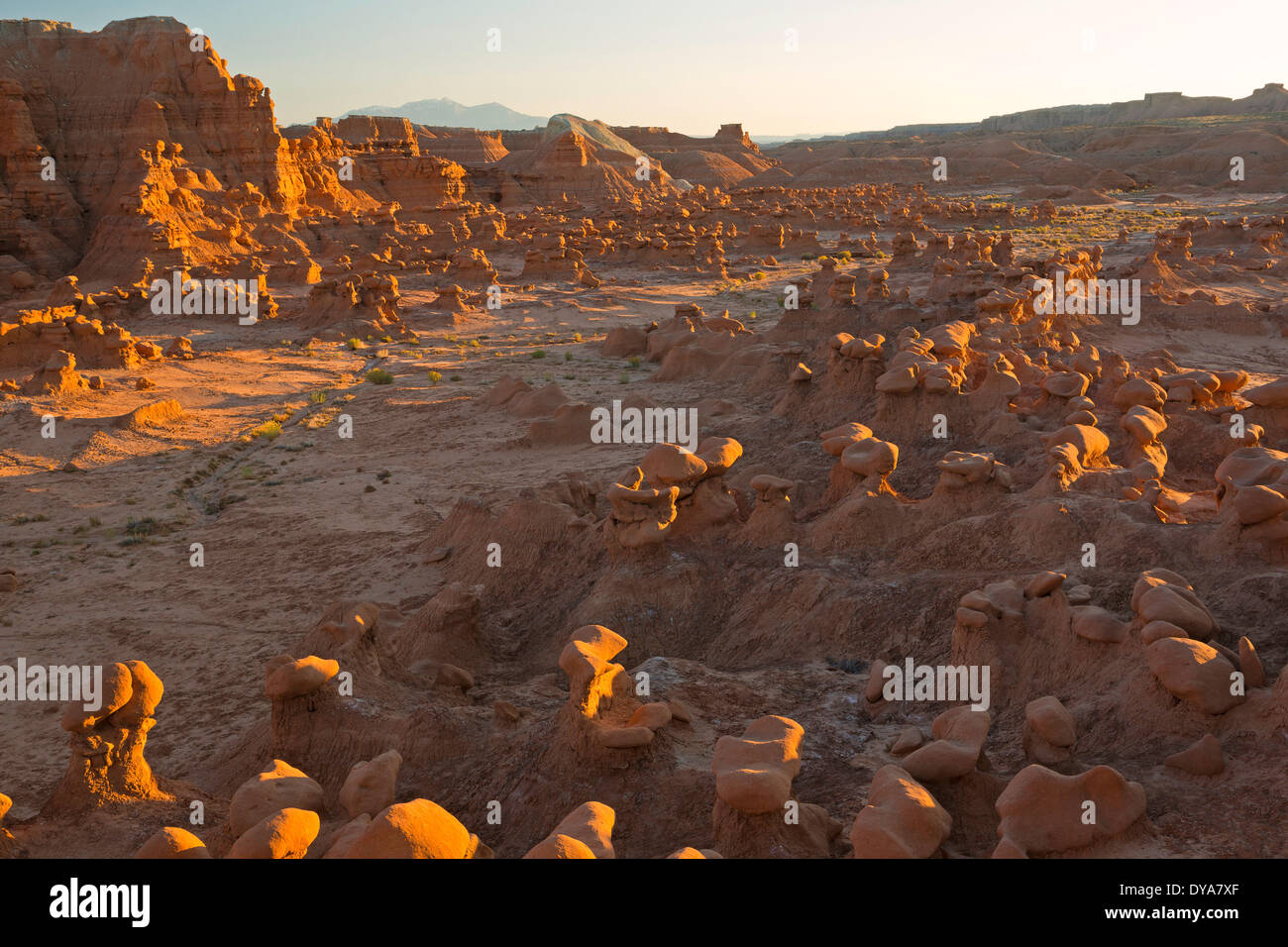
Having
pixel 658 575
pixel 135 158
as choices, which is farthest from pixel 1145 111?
pixel 658 575

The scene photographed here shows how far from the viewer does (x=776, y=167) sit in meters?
70.2

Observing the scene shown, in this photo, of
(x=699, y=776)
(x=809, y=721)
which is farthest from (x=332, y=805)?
(x=809, y=721)

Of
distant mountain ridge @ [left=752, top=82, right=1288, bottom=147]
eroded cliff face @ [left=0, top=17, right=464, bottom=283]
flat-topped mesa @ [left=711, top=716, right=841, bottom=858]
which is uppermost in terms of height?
distant mountain ridge @ [left=752, top=82, right=1288, bottom=147]

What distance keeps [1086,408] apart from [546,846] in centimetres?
800

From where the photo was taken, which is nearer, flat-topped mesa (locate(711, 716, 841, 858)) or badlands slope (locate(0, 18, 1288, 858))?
flat-topped mesa (locate(711, 716, 841, 858))

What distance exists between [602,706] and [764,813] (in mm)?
1281

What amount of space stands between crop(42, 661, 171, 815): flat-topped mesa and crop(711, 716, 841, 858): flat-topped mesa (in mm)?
2834

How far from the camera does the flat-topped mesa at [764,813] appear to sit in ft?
12.2

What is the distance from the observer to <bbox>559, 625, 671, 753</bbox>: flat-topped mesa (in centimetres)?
457


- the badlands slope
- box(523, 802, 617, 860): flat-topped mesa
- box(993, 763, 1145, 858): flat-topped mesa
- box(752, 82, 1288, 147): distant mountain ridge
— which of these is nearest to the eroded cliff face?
the badlands slope

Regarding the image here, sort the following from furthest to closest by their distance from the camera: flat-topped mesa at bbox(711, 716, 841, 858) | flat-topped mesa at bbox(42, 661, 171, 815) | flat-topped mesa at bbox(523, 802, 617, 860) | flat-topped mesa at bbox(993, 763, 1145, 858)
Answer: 1. flat-topped mesa at bbox(42, 661, 171, 815)
2. flat-topped mesa at bbox(711, 716, 841, 858)
3. flat-topped mesa at bbox(993, 763, 1145, 858)
4. flat-topped mesa at bbox(523, 802, 617, 860)

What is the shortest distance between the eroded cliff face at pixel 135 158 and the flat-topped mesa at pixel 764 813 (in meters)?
26.5

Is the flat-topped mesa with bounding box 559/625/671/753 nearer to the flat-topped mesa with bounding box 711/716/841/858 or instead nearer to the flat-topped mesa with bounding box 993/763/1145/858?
the flat-topped mesa with bounding box 711/716/841/858

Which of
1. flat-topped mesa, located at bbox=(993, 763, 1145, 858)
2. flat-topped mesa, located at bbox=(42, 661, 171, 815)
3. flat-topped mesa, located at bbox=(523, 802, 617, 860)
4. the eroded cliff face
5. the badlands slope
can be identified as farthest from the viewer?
the eroded cliff face
